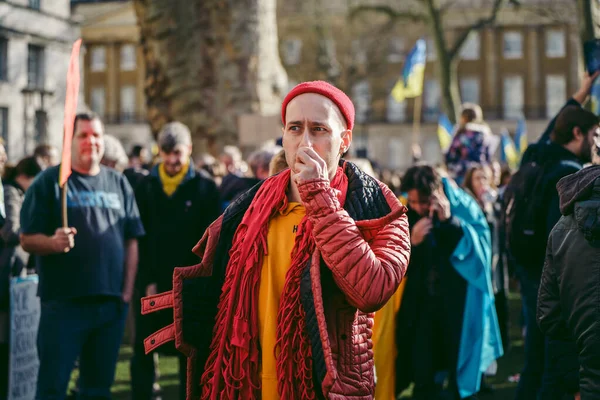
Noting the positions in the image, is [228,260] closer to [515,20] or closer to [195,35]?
[195,35]

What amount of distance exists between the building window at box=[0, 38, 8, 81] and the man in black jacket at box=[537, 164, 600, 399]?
38263mm

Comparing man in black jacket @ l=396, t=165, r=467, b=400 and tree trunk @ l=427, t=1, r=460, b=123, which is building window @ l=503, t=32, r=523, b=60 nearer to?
tree trunk @ l=427, t=1, r=460, b=123

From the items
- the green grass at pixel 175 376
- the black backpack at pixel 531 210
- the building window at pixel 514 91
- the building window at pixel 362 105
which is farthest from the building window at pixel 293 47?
the black backpack at pixel 531 210

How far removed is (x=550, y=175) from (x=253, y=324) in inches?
115

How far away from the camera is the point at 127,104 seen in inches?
2891

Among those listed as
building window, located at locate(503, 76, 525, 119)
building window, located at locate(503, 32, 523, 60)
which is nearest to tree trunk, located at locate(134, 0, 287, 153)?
building window, located at locate(503, 32, 523, 60)

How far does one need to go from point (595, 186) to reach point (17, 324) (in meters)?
4.39

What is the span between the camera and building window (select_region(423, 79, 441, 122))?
63.2 metres

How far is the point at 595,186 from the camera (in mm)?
3404

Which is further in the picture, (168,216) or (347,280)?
(168,216)

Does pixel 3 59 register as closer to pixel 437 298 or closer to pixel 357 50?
pixel 357 50

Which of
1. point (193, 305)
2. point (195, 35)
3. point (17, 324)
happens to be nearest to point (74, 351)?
point (17, 324)

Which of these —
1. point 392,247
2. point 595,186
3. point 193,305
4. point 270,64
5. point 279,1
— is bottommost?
point 193,305


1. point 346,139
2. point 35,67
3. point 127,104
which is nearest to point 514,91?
point 127,104
